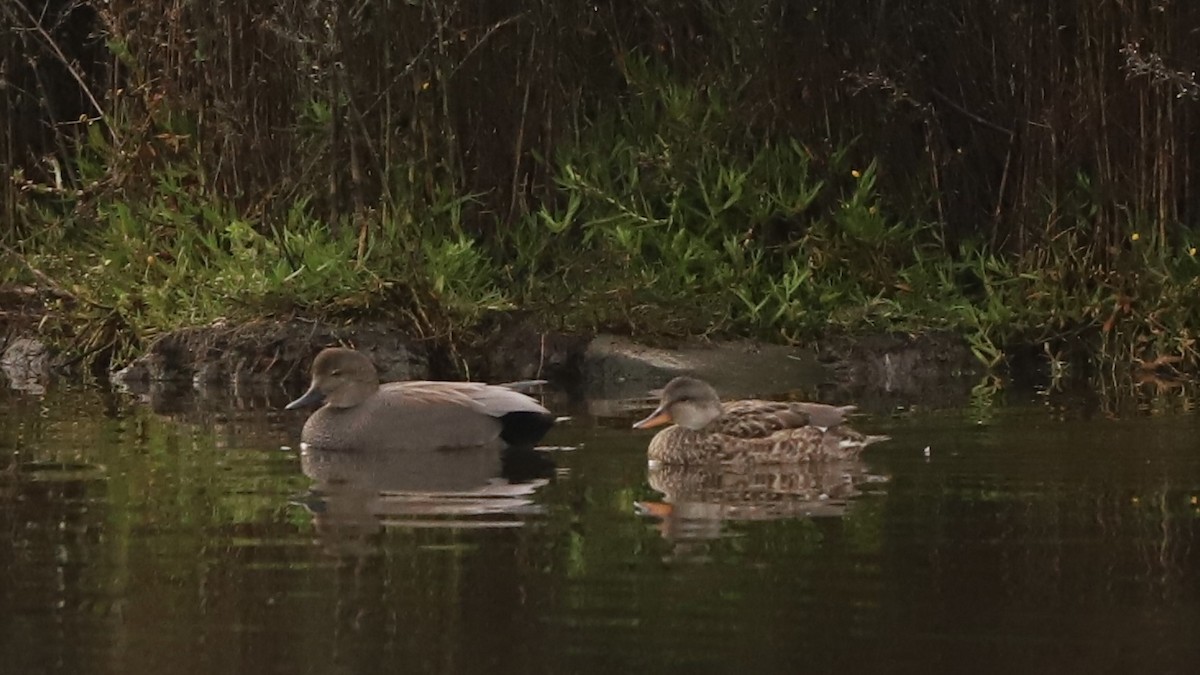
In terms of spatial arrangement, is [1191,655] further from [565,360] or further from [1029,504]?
[565,360]

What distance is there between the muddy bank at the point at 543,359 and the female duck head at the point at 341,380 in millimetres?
2691

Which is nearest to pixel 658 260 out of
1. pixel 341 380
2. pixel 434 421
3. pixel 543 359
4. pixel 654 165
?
pixel 654 165

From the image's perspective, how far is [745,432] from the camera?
33.8ft

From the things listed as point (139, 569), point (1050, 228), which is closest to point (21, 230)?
point (1050, 228)

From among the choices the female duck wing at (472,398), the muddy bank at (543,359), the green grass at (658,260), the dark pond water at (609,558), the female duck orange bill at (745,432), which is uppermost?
the green grass at (658,260)

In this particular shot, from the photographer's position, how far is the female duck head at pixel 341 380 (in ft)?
36.5

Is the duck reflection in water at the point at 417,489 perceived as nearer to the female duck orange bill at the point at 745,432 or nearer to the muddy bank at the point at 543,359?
the female duck orange bill at the point at 745,432

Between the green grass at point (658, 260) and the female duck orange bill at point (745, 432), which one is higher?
the green grass at point (658, 260)

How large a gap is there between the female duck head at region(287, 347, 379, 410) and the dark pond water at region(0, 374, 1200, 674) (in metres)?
0.35

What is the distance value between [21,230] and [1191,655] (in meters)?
12.0

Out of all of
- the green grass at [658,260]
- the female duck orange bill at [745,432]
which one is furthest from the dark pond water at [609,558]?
the green grass at [658,260]

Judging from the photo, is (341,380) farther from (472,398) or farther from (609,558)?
(609,558)

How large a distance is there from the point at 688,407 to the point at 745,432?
0.26 metres

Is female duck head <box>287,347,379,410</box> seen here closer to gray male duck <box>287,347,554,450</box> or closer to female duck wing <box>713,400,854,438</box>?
gray male duck <box>287,347,554,450</box>
